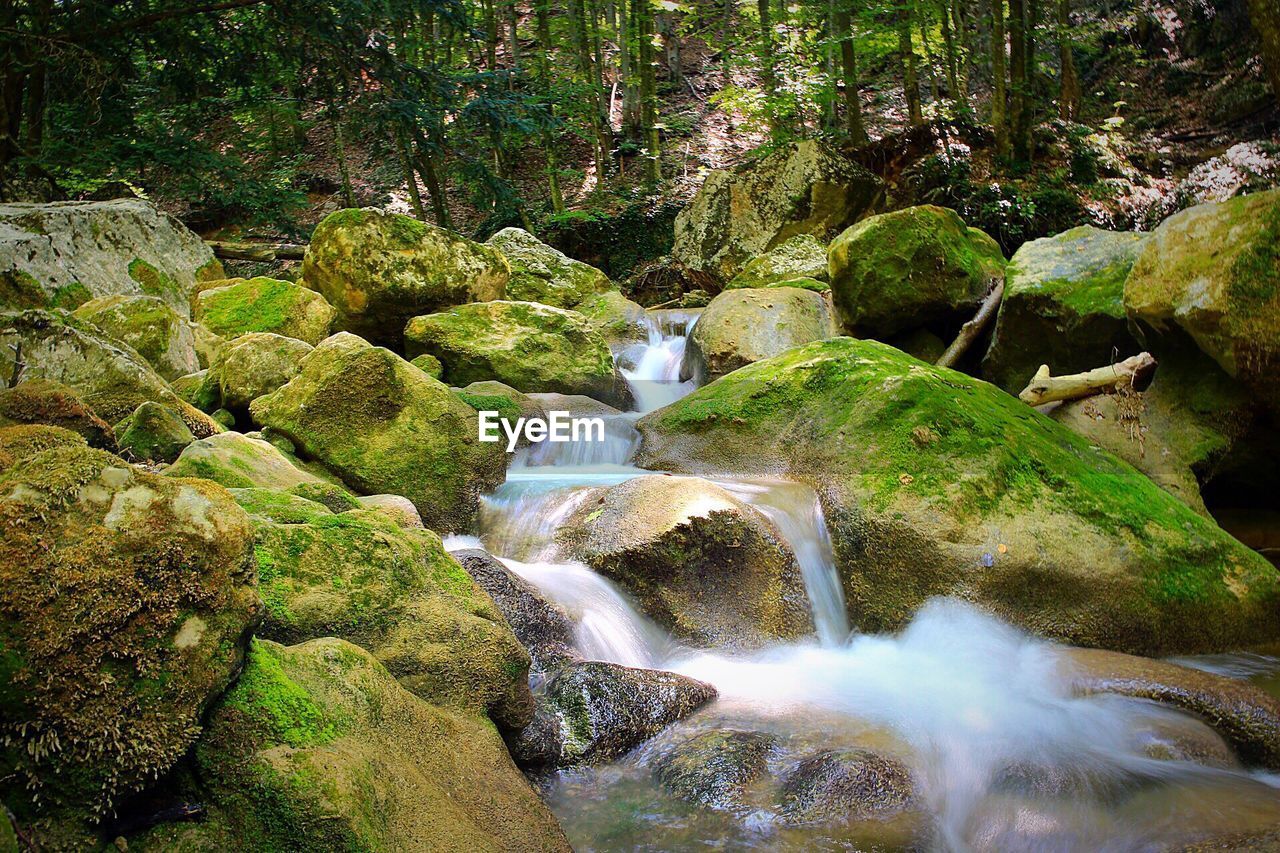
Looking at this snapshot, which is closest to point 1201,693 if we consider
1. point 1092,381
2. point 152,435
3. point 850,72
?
point 1092,381

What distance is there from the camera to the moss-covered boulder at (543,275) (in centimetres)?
1203

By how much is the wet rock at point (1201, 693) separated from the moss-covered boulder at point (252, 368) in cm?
571

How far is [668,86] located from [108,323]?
19.8 meters

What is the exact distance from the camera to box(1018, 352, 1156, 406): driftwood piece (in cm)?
653

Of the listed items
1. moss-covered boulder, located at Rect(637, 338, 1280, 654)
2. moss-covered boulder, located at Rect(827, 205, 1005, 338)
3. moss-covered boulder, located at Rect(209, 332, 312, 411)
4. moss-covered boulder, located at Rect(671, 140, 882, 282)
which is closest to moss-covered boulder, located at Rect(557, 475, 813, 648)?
moss-covered boulder, located at Rect(637, 338, 1280, 654)

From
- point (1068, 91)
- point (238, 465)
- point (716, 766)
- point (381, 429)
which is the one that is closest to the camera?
point (716, 766)

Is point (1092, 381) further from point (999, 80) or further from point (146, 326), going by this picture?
point (999, 80)

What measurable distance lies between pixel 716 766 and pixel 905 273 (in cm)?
631

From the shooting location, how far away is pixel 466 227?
65.8 ft

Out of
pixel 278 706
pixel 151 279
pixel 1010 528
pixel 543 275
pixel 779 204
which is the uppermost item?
pixel 779 204

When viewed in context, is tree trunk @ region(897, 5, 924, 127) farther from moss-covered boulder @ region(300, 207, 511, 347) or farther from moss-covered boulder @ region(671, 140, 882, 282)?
moss-covered boulder @ region(300, 207, 511, 347)

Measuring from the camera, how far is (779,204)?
14.1 meters

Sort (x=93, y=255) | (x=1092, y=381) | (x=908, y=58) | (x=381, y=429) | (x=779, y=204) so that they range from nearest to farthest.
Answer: (x=381, y=429) → (x=1092, y=381) → (x=93, y=255) → (x=779, y=204) → (x=908, y=58)

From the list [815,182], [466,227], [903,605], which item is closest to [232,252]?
[466,227]
